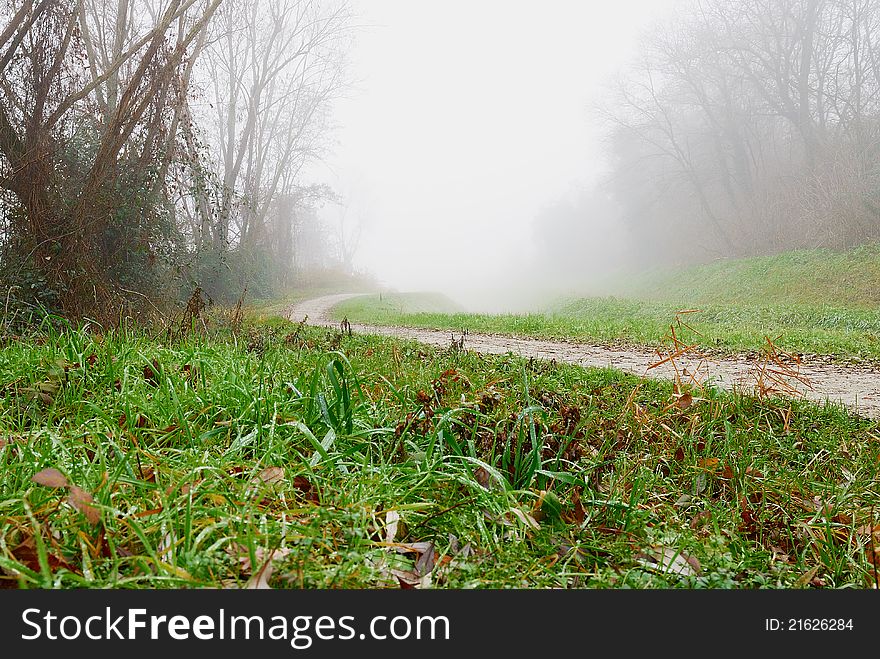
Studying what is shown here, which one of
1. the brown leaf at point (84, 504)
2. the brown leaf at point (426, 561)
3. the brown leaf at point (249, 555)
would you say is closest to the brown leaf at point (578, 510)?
the brown leaf at point (426, 561)

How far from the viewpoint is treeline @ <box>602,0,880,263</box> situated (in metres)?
17.9

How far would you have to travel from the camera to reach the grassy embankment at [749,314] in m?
8.12

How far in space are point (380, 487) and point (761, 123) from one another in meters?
31.5

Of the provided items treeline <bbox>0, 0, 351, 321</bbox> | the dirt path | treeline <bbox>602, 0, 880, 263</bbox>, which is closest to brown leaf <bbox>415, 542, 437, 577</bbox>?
the dirt path

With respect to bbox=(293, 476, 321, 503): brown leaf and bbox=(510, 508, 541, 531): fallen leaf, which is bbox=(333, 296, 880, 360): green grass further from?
bbox=(293, 476, 321, 503): brown leaf

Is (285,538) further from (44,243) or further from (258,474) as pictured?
(44,243)

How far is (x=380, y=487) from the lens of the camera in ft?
6.19

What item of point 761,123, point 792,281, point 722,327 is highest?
point 761,123

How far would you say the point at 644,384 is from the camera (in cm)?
461

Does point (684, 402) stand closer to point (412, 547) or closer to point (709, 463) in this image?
point (709, 463)

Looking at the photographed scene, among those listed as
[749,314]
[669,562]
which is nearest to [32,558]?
[669,562]

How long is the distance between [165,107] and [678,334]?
8735mm
